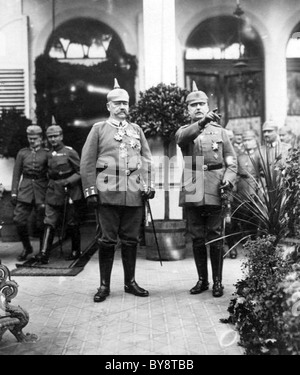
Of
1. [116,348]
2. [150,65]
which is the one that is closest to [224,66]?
[150,65]

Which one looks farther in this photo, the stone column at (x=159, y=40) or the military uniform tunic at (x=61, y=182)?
the stone column at (x=159, y=40)

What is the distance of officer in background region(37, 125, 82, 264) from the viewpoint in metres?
6.95

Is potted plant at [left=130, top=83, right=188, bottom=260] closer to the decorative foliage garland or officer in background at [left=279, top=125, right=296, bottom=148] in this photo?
the decorative foliage garland

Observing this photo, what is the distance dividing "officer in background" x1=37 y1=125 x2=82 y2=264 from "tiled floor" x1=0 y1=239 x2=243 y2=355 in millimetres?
973

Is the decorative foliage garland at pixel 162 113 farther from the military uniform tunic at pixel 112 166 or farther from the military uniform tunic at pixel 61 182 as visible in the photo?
the military uniform tunic at pixel 112 166

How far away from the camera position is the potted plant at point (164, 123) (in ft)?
22.2

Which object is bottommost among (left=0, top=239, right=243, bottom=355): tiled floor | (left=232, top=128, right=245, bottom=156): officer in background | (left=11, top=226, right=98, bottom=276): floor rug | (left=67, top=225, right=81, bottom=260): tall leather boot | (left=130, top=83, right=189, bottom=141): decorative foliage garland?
(left=0, top=239, right=243, bottom=355): tiled floor

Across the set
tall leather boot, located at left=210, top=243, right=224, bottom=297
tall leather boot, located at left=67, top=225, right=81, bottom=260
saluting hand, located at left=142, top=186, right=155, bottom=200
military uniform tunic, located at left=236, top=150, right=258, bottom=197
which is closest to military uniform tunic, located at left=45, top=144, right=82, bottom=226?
tall leather boot, located at left=67, top=225, right=81, bottom=260

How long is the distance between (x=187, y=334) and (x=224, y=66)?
676cm

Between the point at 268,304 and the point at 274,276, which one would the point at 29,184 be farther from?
the point at 268,304

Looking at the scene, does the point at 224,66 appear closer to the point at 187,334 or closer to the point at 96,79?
the point at 96,79

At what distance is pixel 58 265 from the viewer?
262 inches

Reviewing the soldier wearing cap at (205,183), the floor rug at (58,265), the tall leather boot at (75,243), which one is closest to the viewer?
the soldier wearing cap at (205,183)

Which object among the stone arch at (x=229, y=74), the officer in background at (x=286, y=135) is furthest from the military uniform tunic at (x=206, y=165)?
the stone arch at (x=229, y=74)
